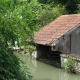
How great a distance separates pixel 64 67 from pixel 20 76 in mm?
8377

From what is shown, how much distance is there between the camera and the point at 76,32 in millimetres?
20266

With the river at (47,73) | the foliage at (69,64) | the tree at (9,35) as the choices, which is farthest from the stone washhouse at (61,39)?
the tree at (9,35)

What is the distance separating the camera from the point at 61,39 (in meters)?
19.3

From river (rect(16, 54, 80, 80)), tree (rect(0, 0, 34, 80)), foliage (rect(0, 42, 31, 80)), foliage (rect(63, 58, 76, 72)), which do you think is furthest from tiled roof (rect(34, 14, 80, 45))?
foliage (rect(0, 42, 31, 80))

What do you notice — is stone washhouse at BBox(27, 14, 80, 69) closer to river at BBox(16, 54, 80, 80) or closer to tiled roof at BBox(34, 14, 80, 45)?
tiled roof at BBox(34, 14, 80, 45)

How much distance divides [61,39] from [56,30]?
169cm

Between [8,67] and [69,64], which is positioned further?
[69,64]

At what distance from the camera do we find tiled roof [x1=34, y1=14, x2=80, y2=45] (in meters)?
19.5

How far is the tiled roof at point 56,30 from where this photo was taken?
19.5 metres

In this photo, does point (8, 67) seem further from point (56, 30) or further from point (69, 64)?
point (56, 30)

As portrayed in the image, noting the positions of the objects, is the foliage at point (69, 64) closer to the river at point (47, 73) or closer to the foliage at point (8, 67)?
the river at point (47, 73)

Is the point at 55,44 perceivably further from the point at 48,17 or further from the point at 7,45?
the point at 48,17

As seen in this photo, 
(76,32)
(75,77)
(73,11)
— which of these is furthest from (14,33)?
(73,11)

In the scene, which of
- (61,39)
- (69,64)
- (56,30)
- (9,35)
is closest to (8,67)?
(9,35)
